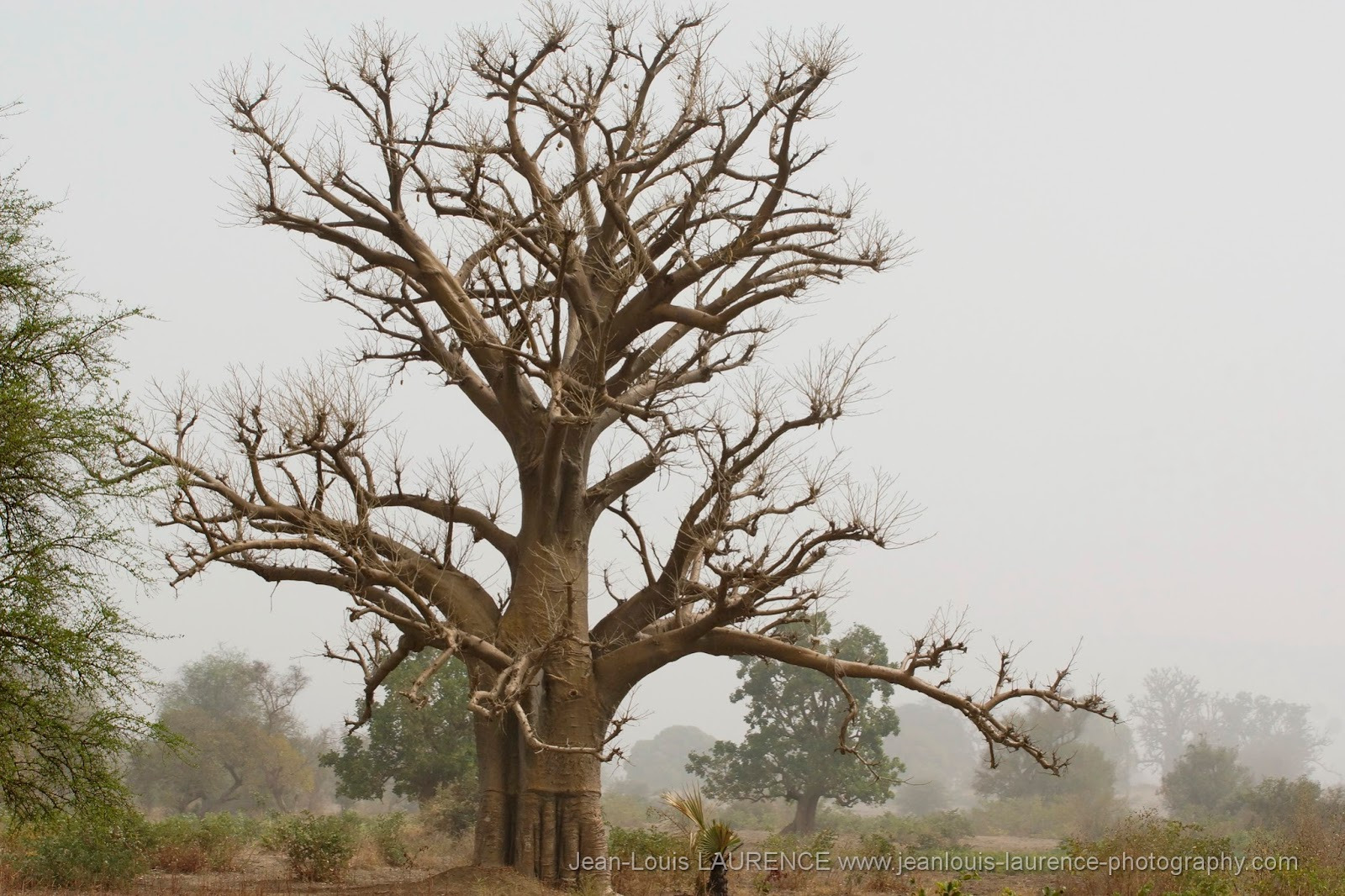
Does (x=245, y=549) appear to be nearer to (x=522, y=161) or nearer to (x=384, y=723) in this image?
(x=522, y=161)

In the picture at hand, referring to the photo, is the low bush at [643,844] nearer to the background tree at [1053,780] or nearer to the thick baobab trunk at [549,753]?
the thick baobab trunk at [549,753]

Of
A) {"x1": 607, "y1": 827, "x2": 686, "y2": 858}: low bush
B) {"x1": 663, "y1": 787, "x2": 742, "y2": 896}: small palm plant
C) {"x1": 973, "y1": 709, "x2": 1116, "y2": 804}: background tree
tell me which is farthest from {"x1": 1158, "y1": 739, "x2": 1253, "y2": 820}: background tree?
{"x1": 663, "y1": 787, "x2": 742, "y2": 896}: small palm plant

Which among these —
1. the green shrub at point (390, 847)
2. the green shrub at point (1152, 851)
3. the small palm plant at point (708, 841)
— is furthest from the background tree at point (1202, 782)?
the small palm plant at point (708, 841)

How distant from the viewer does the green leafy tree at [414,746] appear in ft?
64.9

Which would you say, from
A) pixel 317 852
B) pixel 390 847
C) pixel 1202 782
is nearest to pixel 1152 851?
pixel 317 852

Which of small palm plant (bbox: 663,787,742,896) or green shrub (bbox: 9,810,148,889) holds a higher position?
small palm plant (bbox: 663,787,742,896)

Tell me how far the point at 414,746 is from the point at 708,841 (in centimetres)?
1207

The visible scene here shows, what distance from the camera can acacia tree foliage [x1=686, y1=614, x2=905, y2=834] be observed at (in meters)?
26.4

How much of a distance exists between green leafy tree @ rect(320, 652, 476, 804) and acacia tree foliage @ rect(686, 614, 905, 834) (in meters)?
7.93

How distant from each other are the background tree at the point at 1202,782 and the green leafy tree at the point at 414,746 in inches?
813

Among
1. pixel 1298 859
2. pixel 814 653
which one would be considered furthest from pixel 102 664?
pixel 1298 859

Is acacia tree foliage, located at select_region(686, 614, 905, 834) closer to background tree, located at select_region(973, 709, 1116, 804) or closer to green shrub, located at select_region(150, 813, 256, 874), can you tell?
background tree, located at select_region(973, 709, 1116, 804)

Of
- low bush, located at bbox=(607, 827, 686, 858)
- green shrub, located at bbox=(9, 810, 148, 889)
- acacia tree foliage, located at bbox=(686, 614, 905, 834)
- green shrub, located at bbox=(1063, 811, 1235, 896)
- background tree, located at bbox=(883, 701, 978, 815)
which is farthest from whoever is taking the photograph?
background tree, located at bbox=(883, 701, 978, 815)

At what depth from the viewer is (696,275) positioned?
1123 centimetres
